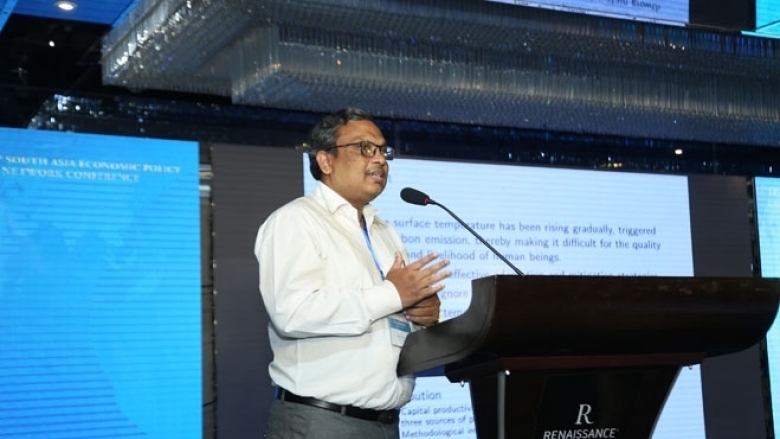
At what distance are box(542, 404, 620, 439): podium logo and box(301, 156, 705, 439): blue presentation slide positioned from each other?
2115 mm

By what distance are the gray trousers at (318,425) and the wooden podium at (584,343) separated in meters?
0.26

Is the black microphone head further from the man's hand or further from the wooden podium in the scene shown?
the wooden podium

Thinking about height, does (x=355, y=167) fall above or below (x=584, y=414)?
above

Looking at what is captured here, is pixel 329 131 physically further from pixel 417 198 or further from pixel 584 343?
pixel 584 343

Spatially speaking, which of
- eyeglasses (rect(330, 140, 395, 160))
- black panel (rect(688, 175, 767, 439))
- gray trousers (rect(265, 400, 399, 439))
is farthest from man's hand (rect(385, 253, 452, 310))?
black panel (rect(688, 175, 767, 439))

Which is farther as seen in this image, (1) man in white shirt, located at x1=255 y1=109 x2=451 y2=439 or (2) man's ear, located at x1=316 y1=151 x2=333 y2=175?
(2) man's ear, located at x1=316 y1=151 x2=333 y2=175

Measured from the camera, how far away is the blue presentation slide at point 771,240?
18.1ft

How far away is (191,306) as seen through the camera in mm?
4332

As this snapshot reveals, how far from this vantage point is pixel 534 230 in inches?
197

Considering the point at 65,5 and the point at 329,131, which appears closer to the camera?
the point at 329,131

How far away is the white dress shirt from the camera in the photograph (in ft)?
8.61

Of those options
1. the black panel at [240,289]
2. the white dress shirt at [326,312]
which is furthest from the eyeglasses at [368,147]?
the black panel at [240,289]

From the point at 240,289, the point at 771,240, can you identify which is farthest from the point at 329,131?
the point at 771,240

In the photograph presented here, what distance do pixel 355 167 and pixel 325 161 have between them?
11 centimetres
